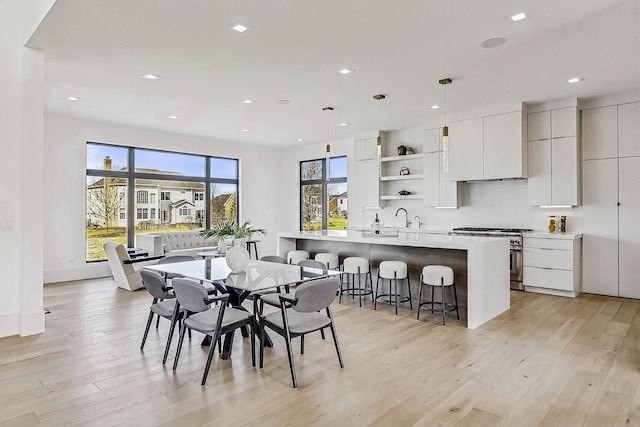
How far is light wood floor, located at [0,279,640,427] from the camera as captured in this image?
2.49m

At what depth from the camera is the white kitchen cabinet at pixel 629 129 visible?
5.57m

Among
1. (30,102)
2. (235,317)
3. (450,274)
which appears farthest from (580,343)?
(30,102)

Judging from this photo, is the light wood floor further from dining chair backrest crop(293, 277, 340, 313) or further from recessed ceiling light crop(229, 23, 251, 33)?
recessed ceiling light crop(229, 23, 251, 33)

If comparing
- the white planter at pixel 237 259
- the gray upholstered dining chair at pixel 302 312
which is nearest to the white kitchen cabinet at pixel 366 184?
the white planter at pixel 237 259

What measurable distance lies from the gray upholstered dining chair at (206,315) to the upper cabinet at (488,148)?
15.7ft

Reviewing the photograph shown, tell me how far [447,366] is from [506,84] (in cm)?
381

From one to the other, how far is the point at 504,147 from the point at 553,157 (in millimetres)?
703

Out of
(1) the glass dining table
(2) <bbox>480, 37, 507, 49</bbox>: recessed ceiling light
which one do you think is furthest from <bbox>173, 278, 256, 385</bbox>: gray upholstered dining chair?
(2) <bbox>480, 37, 507, 49</bbox>: recessed ceiling light

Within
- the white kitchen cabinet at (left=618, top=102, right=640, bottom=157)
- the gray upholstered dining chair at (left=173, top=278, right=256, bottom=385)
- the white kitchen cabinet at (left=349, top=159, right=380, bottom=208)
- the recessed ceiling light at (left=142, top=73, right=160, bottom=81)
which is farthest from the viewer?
the white kitchen cabinet at (left=349, top=159, right=380, bottom=208)

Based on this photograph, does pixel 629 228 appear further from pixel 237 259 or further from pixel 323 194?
pixel 323 194

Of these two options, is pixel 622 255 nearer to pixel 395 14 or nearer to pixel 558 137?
pixel 558 137

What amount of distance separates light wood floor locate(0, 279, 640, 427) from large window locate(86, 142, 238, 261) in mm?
3490

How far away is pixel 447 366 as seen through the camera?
325 cm

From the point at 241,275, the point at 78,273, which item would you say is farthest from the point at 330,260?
the point at 78,273
